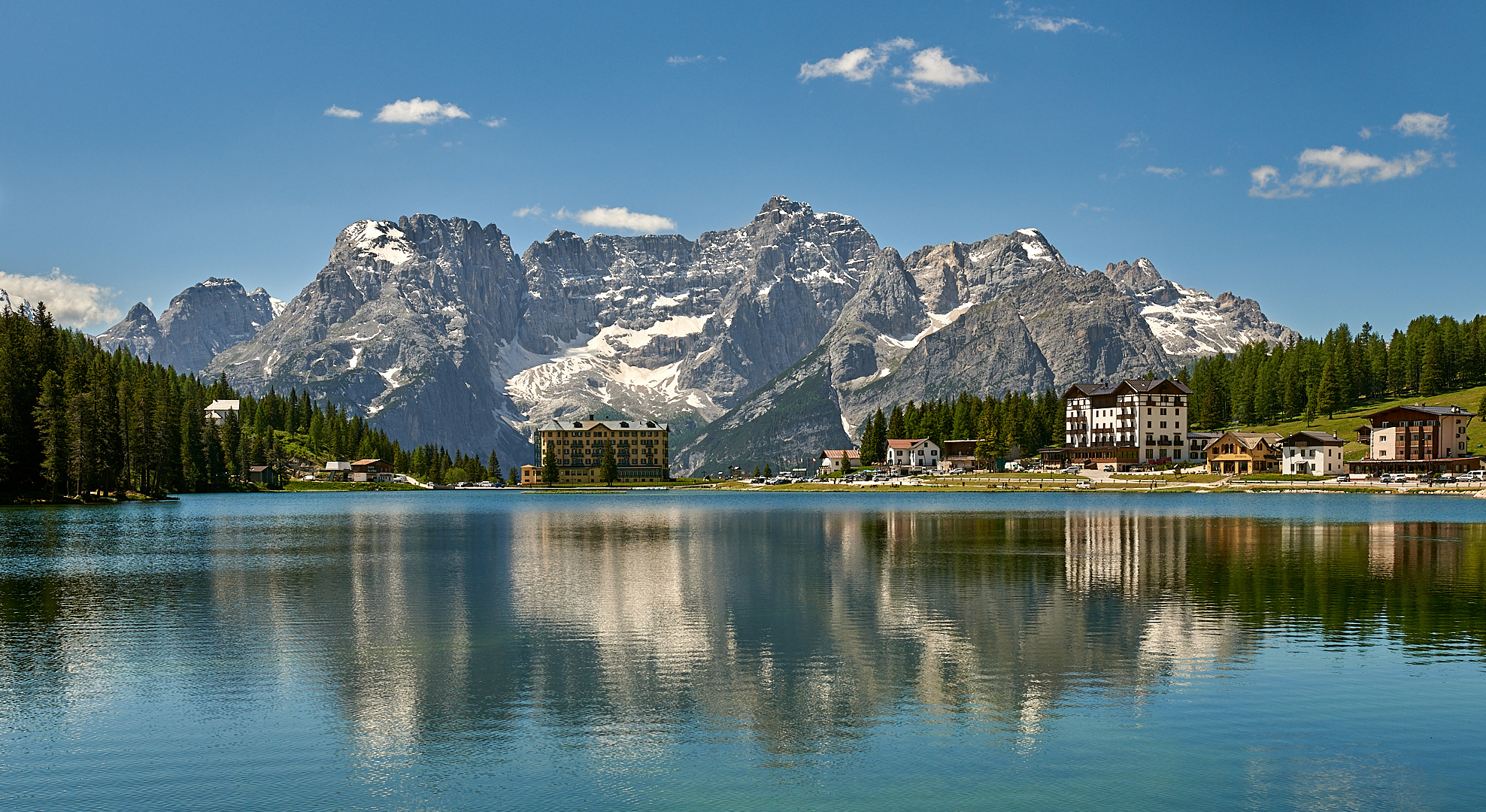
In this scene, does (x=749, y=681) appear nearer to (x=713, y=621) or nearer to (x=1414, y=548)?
(x=713, y=621)

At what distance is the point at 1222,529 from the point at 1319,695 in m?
70.3

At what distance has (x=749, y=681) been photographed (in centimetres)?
3231

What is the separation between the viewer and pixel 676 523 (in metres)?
118

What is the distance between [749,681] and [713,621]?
1169 centimetres

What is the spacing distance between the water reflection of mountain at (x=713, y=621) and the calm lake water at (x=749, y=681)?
0.22 metres

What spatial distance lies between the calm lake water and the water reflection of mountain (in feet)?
0.72

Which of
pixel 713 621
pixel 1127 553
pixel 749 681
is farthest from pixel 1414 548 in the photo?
pixel 749 681

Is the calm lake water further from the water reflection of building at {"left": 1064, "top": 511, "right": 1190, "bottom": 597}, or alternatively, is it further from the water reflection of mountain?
the water reflection of building at {"left": 1064, "top": 511, "right": 1190, "bottom": 597}

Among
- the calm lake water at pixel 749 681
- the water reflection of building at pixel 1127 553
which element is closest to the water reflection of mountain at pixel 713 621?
the calm lake water at pixel 749 681

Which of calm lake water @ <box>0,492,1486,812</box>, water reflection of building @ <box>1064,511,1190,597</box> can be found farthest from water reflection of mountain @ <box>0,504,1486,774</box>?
water reflection of building @ <box>1064,511,1190,597</box>

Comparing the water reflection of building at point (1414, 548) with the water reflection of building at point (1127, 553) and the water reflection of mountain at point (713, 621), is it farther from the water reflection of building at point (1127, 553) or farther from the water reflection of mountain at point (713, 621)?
the water reflection of building at point (1127, 553)

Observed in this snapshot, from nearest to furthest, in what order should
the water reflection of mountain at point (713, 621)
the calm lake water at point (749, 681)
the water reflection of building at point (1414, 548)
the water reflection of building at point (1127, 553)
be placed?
the calm lake water at point (749, 681) < the water reflection of mountain at point (713, 621) < the water reflection of building at point (1127, 553) < the water reflection of building at point (1414, 548)

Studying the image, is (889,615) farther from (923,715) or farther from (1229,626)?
(923,715)

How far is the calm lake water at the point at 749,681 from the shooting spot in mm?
22766
